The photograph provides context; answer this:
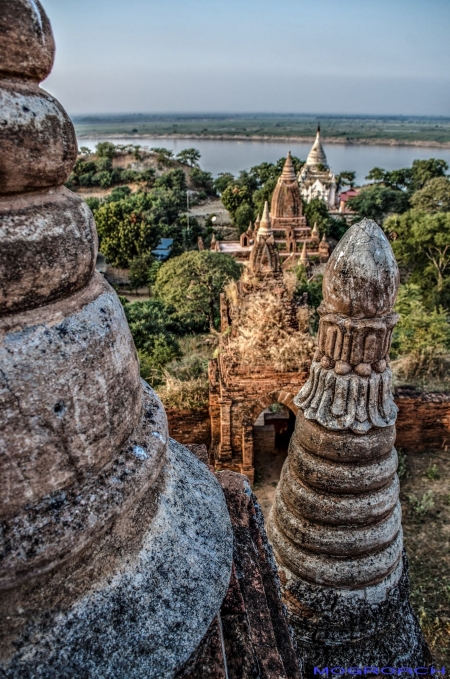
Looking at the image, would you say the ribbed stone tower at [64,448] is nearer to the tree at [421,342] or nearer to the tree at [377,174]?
the tree at [421,342]

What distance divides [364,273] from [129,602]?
243 cm

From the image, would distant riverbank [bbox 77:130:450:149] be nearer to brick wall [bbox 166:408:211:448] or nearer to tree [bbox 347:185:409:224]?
tree [bbox 347:185:409:224]

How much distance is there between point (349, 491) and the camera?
3.63 metres

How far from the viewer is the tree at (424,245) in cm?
1911

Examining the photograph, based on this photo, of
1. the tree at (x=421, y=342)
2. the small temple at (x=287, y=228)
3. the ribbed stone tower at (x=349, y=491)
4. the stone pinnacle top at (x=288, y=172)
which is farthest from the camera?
the stone pinnacle top at (x=288, y=172)

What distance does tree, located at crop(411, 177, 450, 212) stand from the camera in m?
33.4

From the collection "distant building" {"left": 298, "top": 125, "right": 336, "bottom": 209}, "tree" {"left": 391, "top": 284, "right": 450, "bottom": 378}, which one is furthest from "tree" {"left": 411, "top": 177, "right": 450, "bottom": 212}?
"tree" {"left": 391, "top": 284, "right": 450, "bottom": 378}

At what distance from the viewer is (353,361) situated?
3.48 m

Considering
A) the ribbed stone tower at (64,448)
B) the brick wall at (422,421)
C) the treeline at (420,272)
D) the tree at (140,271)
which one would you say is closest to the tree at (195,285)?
the tree at (140,271)

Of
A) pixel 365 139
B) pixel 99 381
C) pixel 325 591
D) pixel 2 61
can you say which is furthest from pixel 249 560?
pixel 365 139

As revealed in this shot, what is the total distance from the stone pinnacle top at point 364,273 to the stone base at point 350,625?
2258 millimetres

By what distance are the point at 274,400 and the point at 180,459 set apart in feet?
22.0

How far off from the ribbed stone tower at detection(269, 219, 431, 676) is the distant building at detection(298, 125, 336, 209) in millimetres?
Answer: 36717

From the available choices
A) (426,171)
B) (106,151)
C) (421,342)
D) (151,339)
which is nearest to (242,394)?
(151,339)
